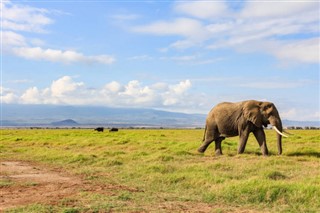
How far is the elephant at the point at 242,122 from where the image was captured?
23.0 meters

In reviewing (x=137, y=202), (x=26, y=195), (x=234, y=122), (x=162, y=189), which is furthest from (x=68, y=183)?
(x=234, y=122)

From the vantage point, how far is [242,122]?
2348 centimetres

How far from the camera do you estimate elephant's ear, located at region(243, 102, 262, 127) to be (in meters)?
23.1

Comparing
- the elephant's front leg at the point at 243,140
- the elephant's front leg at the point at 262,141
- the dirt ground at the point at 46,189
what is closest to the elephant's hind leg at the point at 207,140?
the elephant's front leg at the point at 243,140

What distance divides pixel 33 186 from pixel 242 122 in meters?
13.2

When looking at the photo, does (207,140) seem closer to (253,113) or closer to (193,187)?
(253,113)

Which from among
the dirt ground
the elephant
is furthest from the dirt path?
the elephant

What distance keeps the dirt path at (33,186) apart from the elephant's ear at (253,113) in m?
10.9

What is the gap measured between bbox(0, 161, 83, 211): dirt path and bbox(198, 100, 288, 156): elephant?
1030cm

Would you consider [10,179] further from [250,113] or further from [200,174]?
[250,113]

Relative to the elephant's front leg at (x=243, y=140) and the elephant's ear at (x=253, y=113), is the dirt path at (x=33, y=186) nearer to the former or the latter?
the elephant's front leg at (x=243, y=140)

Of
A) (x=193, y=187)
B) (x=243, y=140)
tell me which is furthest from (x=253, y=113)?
(x=193, y=187)

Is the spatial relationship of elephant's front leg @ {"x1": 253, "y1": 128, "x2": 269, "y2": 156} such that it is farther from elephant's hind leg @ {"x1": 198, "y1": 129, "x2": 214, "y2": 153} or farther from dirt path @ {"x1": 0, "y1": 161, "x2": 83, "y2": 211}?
dirt path @ {"x1": 0, "y1": 161, "x2": 83, "y2": 211}

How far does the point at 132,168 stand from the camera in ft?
55.3
